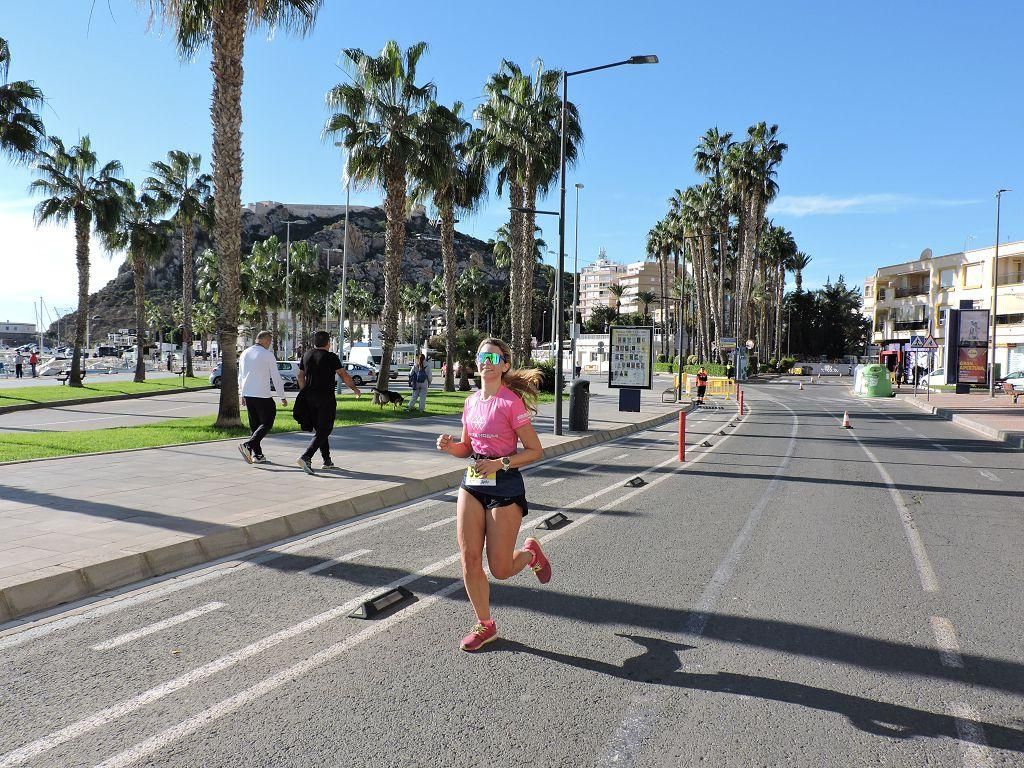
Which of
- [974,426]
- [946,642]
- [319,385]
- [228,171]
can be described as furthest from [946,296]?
[946,642]

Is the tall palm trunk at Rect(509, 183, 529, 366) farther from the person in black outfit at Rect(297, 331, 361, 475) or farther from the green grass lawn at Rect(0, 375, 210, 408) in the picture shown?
the person in black outfit at Rect(297, 331, 361, 475)

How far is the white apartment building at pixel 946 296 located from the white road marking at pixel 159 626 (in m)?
49.4

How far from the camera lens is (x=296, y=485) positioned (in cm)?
933

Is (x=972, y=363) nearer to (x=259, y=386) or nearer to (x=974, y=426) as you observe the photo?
(x=974, y=426)

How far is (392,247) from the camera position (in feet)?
81.6

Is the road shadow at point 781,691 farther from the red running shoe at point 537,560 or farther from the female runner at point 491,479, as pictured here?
the red running shoe at point 537,560

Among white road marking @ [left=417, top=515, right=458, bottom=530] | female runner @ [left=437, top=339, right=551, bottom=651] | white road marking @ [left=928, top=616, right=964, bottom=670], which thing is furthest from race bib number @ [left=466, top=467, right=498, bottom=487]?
white road marking @ [left=417, top=515, right=458, bottom=530]

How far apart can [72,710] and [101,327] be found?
19231 centimetres

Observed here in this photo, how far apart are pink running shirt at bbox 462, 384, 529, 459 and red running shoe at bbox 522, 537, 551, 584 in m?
0.71

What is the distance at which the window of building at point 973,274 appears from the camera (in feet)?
197

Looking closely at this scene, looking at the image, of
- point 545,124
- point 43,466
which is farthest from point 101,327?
point 43,466

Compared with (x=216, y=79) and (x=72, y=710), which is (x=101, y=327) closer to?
(x=216, y=79)

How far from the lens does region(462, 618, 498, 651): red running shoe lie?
170 inches

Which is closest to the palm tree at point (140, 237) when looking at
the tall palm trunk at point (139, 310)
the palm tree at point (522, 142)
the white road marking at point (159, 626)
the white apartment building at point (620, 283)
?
the tall palm trunk at point (139, 310)
